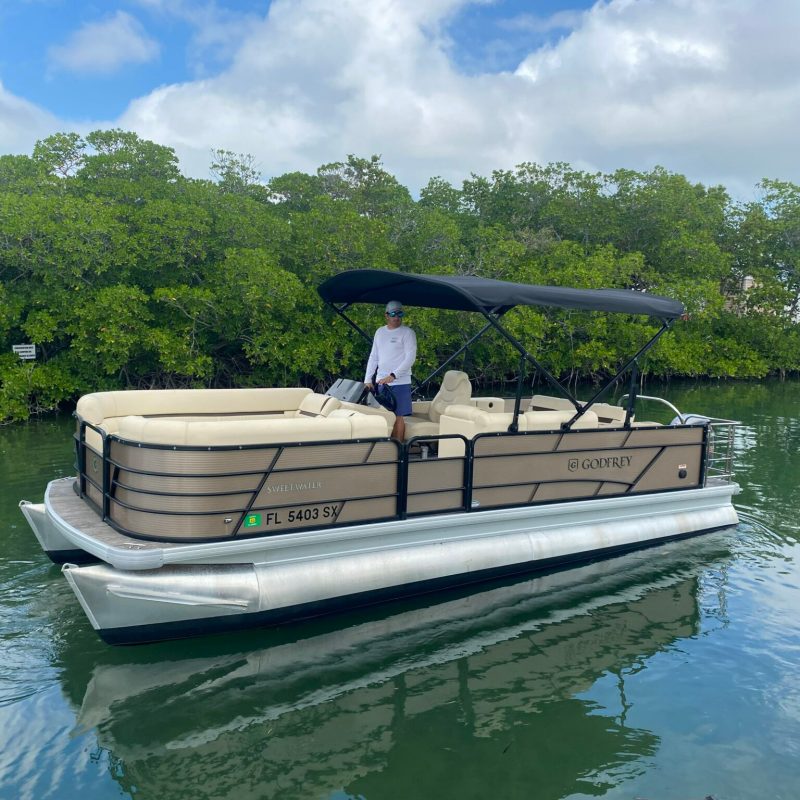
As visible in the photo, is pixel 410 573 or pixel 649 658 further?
pixel 410 573

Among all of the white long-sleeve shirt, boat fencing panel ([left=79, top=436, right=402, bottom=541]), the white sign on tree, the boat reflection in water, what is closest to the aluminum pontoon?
boat fencing panel ([left=79, top=436, right=402, bottom=541])

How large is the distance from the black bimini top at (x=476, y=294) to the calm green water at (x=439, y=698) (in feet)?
8.62

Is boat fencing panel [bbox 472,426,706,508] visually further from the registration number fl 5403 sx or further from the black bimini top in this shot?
the registration number fl 5403 sx

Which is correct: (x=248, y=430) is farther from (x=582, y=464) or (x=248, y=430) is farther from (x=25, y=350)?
(x=25, y=350)

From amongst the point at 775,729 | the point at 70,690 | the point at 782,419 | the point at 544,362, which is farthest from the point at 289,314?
the point at 775,729

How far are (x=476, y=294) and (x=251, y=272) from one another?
1175cm

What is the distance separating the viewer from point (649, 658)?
526cm

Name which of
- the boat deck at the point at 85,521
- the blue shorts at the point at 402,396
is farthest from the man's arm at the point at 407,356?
the boat deck at the point at 85,521

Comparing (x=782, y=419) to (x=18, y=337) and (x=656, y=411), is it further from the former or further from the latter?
(x=18, y=337)

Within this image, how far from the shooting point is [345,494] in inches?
216

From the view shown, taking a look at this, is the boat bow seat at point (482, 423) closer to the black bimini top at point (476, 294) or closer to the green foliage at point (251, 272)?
the black bimini top at point (476, 294)

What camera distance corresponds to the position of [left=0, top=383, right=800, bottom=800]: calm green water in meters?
3.84

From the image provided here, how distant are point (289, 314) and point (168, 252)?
10.9 feet

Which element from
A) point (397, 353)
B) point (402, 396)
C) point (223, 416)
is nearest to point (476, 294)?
point (397, 353)
